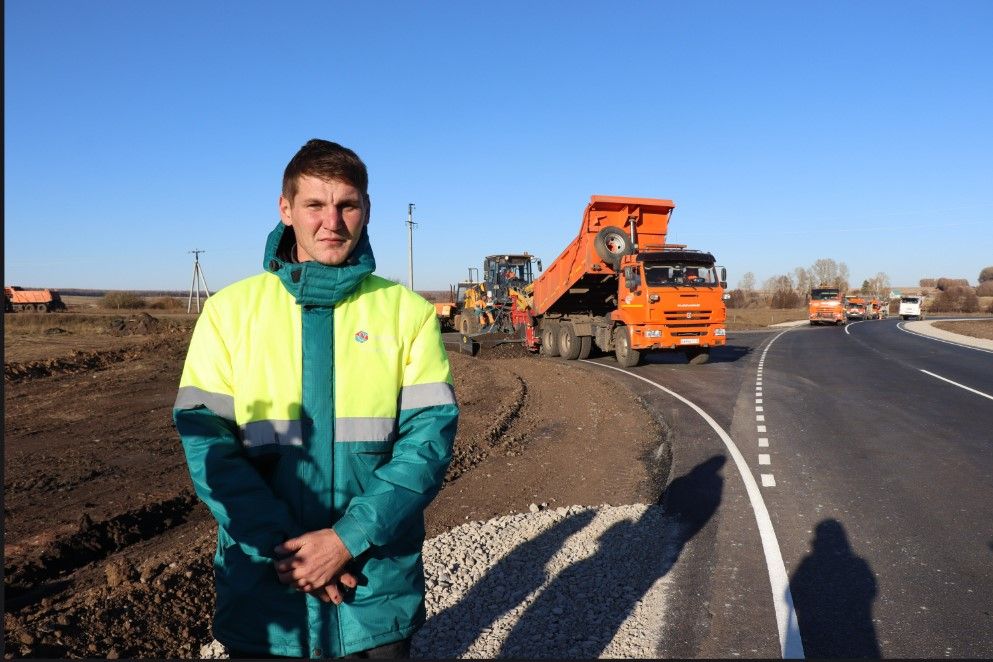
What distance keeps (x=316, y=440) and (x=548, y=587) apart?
3057 millimetres

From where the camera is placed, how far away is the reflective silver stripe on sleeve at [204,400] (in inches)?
81.7

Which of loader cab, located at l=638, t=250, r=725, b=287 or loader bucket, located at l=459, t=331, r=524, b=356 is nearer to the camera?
loader cab, located at l=638, t=250, r=725, b=287

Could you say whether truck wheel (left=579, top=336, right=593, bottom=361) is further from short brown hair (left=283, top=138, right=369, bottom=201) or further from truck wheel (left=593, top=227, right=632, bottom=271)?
short brown hair (left=283, top=138, right=369, bottom=201)

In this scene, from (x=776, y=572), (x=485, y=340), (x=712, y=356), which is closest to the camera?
(x=776, y=572)

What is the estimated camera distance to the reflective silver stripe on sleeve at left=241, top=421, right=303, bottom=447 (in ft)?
6.88

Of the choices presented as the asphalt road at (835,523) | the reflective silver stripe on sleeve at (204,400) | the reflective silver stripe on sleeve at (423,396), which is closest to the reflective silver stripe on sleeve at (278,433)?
the reflective silver stripe on sleeve at (204,400)

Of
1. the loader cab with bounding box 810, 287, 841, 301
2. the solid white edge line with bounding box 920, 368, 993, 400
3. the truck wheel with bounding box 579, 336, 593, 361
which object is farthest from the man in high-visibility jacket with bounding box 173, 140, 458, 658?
the loader cab with bounding box 810, 287, 841, 301

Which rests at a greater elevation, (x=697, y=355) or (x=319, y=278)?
(x=319, y=278)

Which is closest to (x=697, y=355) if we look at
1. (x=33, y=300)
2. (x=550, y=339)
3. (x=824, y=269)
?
(x=550, y=339)

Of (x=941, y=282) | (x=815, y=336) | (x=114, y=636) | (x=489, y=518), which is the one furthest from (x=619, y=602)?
Result: (x=941, y=282)

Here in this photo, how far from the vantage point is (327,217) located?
2.18 m

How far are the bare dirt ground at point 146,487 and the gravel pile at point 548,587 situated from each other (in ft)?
2.11

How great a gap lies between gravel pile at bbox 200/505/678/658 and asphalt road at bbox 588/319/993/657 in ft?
0.79

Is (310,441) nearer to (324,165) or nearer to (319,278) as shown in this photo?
(319,278)
